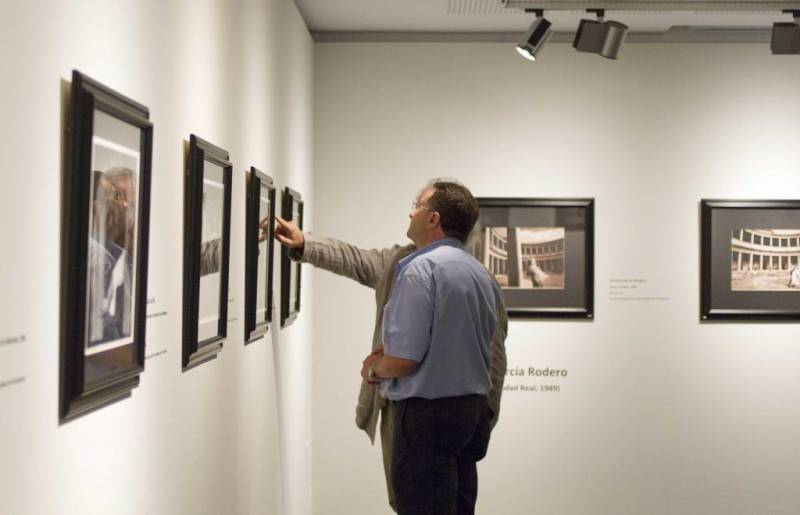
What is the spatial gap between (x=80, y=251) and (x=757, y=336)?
5.05 m

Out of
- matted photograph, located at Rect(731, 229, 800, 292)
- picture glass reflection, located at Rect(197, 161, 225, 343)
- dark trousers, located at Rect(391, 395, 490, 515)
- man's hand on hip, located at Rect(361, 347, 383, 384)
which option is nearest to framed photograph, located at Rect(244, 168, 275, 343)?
man's hand on hip, located at Rect(361, 347, 383, 384)

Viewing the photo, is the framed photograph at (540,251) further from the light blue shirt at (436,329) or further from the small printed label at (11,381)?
the small printed label at (11,381)

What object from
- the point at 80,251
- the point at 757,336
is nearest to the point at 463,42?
the point at 757,336

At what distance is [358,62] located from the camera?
6.09 meters

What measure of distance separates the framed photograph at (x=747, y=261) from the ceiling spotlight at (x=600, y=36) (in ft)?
4.59

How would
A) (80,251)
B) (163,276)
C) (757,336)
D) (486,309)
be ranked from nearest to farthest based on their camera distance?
(80,251) → (163,276) → (486,309) → (757,336)

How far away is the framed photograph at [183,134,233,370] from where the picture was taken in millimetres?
2607

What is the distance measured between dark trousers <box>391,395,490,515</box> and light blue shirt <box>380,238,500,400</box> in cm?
5

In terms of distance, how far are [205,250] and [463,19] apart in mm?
3396

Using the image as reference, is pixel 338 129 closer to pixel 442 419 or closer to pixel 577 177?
pixel 577 177

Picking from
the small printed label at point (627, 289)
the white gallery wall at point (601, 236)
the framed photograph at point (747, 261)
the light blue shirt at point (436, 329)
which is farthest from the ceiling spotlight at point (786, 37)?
the light blue shirt at point (436, 329)

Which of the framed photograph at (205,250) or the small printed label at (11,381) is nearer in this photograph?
the small printed label at (11,381)

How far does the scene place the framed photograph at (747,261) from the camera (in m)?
5.96

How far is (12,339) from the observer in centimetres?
147
